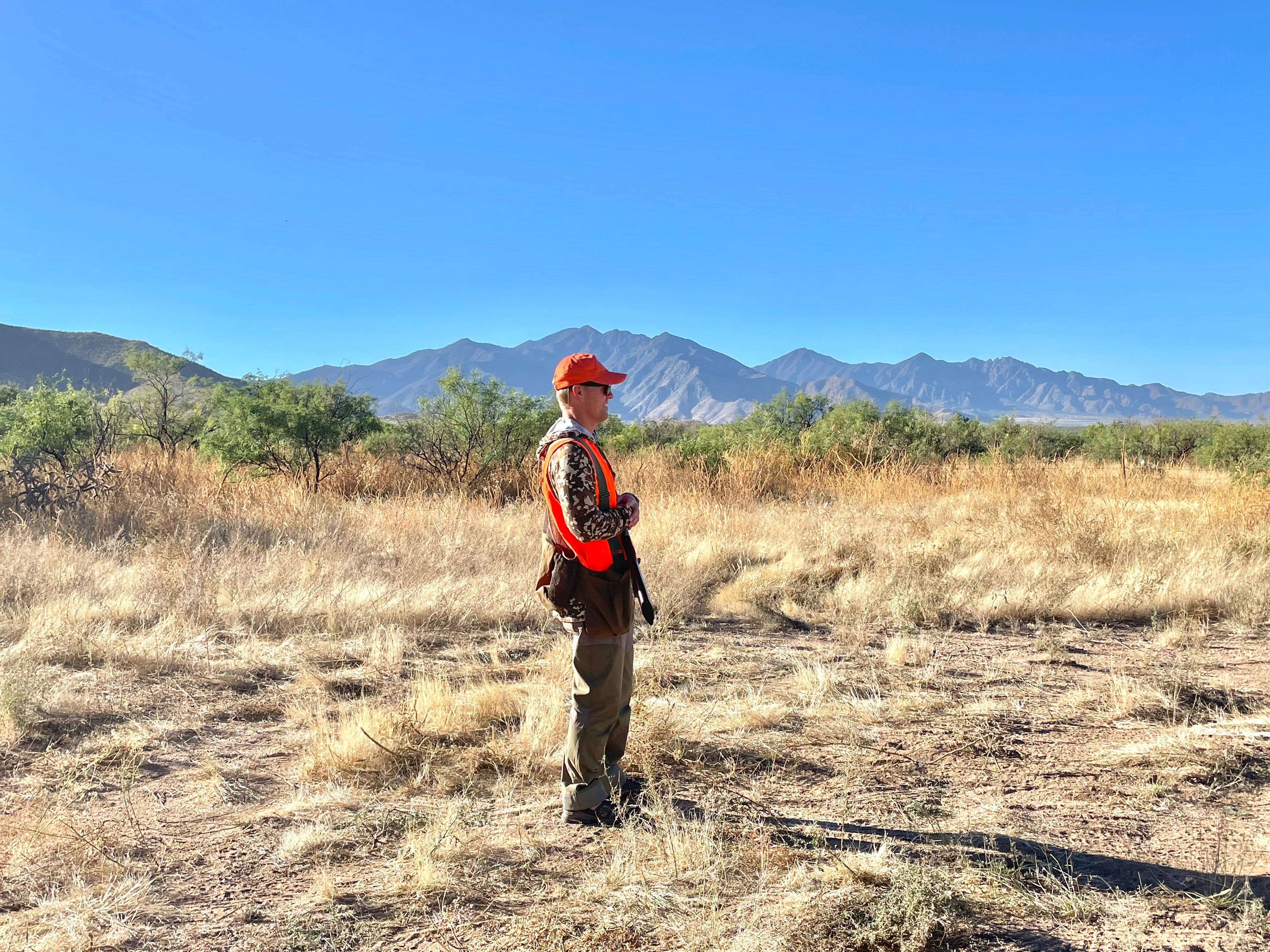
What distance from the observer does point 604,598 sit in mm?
3162

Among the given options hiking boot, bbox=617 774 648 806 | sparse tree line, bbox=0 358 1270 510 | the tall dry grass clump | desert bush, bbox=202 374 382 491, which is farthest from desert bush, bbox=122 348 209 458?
hiking boot, bbox=617 774 648 806

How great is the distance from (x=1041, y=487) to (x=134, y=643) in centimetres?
1014

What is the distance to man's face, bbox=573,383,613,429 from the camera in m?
3.18

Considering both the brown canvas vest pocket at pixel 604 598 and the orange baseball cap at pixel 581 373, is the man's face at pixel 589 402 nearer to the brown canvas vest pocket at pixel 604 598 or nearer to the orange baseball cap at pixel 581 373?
the orange baseball cap at pixel 581 373

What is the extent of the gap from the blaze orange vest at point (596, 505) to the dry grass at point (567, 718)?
1040mm

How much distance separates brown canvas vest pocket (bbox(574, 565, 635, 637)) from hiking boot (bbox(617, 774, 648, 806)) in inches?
28.6

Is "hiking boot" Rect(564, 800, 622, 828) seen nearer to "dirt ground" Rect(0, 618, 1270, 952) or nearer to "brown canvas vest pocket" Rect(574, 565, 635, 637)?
"dirt ground" Rect(0, 618, 1270, 952)

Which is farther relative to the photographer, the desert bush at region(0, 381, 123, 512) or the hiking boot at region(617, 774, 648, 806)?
the desert bush at region(0, 381, 123, 512)

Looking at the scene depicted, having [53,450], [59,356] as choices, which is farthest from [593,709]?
[59,356]

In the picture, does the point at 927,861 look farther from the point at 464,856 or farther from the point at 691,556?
the point at 691,556

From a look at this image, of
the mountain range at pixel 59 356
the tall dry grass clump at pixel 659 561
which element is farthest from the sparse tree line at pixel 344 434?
the mountain range at pixel 59 356

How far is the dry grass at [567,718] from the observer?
273cm

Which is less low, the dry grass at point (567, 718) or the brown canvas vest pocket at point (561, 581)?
the brown canvas vest pocket at point (561, 581)

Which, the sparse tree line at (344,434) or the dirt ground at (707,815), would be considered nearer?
the dirt ground at (707,815)
